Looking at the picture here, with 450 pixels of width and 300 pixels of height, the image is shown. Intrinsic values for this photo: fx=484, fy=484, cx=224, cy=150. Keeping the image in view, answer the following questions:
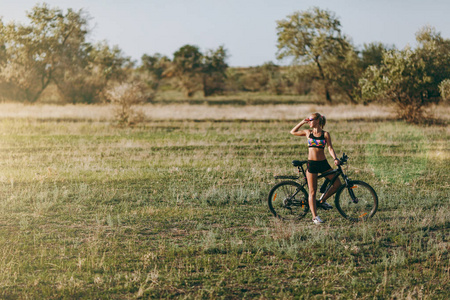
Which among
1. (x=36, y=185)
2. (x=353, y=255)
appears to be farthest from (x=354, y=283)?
(x=36, y=185)

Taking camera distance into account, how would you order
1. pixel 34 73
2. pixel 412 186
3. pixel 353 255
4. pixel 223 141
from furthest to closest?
pixel 34 73 < pixel 223 141 < pixel 412 186 < pixel 353 255

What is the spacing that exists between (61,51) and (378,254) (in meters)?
43.1

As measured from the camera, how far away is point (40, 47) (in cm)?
4306

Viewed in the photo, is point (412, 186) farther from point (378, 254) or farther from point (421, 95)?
point (421, 95)

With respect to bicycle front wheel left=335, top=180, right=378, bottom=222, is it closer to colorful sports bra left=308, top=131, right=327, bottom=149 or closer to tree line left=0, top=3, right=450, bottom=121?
colorful sports bra left=308, top=131, right=327, bottom=149

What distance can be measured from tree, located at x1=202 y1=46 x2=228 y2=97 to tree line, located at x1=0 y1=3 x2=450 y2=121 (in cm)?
13

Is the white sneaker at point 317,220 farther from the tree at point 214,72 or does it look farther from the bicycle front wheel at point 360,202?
the tree at point 214,72

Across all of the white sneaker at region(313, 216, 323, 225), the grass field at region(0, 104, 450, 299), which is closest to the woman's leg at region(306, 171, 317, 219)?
the white sneaker at region(313, 216, 323, 225)

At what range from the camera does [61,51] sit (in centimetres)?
4516

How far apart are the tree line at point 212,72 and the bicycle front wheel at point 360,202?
2122 centimetres

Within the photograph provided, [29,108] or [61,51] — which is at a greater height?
[61,51]

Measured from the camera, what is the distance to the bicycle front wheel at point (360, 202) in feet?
28.8

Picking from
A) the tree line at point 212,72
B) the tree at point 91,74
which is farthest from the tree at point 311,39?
the tree at point 91,74

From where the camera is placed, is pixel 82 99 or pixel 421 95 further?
pixel 82 99
